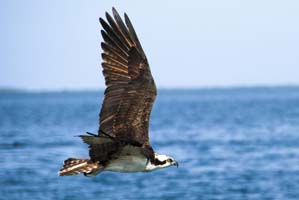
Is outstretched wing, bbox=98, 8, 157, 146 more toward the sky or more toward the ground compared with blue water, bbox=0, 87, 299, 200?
more toward the sky

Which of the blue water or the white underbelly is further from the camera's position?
the blue water

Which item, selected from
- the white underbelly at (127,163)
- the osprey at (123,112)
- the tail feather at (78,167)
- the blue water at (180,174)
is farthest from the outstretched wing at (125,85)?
the blue water at (180,174)

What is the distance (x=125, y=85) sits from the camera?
40.2ft

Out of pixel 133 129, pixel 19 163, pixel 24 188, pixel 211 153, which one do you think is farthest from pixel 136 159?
pixel 211 153

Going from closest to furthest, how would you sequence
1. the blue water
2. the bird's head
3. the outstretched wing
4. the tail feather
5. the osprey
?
1. the tail feather
2. the osprey
3. the bird's head
4. the outstretched wing
5. the blue water

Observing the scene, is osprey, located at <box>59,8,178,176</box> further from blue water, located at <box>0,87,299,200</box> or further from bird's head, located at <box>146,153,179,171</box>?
blue water, located at <box>0,87,299,200</box>

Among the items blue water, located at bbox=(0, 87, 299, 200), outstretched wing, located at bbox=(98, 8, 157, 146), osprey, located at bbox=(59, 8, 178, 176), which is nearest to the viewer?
osprey, located at bbox=(59, 8, 178, 176)

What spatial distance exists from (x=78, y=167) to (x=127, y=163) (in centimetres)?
69

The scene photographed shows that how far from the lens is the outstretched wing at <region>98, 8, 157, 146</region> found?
11.8 m

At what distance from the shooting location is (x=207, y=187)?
961 inches

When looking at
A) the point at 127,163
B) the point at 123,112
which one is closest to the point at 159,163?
the point at 127,163

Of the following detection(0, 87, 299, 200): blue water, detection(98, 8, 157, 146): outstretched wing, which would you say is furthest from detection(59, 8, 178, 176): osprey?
detection(0, 87, 299, 200): blue water

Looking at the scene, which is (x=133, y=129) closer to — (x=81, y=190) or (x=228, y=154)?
(x=81, y=190)

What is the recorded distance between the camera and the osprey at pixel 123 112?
36.7 feet
